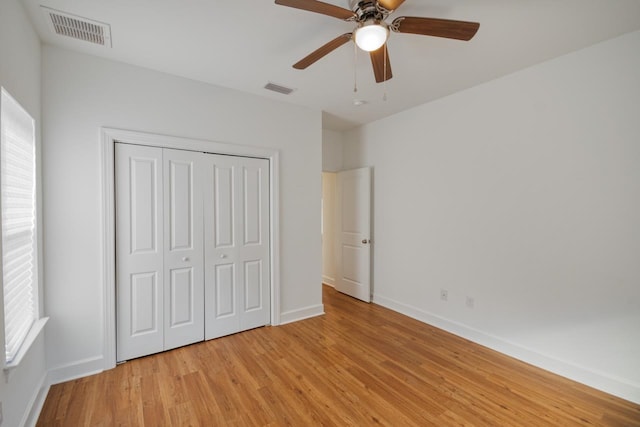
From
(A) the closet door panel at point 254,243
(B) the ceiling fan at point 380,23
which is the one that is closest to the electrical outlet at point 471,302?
(A) the closet door panel at point 254,243

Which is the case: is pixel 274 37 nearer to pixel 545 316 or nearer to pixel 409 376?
pixel 409 376

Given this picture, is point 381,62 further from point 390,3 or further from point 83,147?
point 83,147

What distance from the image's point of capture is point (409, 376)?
2.42 meters

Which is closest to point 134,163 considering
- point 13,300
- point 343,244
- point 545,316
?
point 13,300

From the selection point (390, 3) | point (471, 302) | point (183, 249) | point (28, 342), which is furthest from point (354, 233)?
point (28, 342)

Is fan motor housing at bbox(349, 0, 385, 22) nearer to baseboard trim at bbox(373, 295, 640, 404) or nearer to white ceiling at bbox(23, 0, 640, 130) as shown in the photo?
white ceiling at bbox(23, 0, 640, 130)

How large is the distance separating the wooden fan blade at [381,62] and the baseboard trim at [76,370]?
334cm

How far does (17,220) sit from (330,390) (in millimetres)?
2483

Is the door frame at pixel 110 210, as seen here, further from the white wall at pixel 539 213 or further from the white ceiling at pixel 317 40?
the white wall at pixel 539 213

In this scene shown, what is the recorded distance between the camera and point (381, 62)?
6.62ft

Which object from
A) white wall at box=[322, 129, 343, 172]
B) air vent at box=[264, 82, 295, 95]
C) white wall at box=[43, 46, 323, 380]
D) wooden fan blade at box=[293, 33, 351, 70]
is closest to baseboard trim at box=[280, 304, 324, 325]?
white wall at box=[43, 46, 323, 380]

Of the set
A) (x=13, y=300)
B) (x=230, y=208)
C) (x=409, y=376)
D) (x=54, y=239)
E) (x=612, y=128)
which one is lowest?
(x=409, y=376)

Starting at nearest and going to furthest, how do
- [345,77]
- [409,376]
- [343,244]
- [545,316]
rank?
1. [409,376]
2. [545,316]
3. [345,77]
4. [343,244]

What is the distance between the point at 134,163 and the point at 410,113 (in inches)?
130
